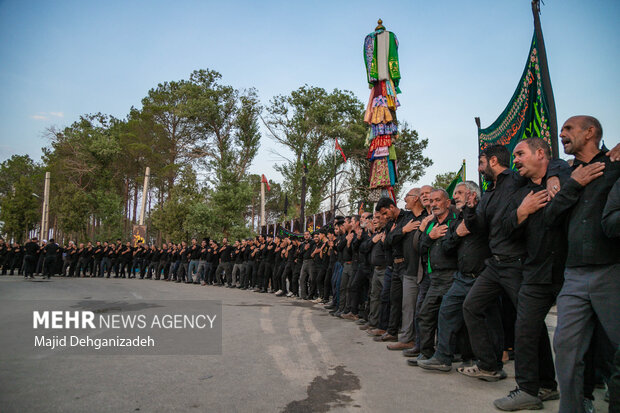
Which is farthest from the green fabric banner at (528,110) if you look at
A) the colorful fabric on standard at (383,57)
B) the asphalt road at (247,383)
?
the colorful fabric on standard at (383,57)

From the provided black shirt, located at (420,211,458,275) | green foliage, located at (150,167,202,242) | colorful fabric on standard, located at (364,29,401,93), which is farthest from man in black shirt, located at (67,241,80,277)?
black shirt, located at (420,211,458,275)

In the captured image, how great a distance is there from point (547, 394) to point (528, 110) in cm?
653

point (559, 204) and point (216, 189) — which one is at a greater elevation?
point (216, 189)

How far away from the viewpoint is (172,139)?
43812 mm

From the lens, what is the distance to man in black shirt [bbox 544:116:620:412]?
2805 mm

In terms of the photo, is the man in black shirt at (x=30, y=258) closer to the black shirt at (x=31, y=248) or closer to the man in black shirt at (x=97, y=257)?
the black shirt at (x=31, y=248)

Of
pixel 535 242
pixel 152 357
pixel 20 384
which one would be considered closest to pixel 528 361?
pixel 535 242

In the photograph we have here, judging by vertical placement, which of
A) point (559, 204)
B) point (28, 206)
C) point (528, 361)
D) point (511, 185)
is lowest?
point (528, 361)

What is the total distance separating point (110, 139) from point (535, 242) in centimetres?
4832

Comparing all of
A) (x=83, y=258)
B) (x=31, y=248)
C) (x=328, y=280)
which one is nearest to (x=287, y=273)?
(x=328, y=280)

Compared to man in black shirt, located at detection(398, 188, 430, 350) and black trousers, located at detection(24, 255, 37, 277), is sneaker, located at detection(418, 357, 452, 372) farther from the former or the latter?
black trousers, located at detection(24, 255, 37, 277)

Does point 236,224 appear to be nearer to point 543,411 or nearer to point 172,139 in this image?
point 172,139

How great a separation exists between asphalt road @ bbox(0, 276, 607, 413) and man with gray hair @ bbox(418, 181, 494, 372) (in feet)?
0.69

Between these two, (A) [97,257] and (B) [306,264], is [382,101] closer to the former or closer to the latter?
(B) [306,264]
